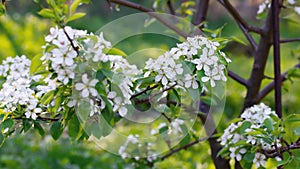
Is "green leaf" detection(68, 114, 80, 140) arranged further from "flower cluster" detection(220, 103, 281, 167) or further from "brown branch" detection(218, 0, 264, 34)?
"brown branch" detection(218, 0, 264, 34)

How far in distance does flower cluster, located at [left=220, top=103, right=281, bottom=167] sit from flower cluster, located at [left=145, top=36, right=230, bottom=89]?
0.77 feet

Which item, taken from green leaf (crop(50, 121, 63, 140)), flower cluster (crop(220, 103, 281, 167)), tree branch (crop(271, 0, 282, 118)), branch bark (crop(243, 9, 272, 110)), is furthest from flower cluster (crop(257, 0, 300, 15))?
green leaf (crop(50, 121, 63, 140))

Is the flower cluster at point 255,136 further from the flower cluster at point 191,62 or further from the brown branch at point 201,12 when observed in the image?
the brown branch at point 201,12

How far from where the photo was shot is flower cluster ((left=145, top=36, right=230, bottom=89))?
1.04 m

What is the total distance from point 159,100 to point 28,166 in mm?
1870

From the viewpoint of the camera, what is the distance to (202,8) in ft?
6.07

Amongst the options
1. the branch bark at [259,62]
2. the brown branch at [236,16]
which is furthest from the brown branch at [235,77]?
the brown branch at [236,16]

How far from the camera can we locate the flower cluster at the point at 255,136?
4.03ft

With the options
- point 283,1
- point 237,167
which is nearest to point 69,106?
point 237,167

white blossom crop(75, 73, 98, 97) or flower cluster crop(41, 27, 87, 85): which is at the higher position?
flower cluster crop(41, 27, 87, 85)

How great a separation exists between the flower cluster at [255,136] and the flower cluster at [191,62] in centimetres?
24

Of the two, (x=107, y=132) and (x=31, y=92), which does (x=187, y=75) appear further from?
(x=31, y=92)

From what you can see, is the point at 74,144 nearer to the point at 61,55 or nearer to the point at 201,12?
the point at 201,12

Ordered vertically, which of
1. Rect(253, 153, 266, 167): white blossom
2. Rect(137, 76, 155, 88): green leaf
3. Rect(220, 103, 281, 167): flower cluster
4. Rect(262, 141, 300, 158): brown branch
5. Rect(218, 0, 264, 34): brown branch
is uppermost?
Rect(218, 0, 264, 34): brown branch
